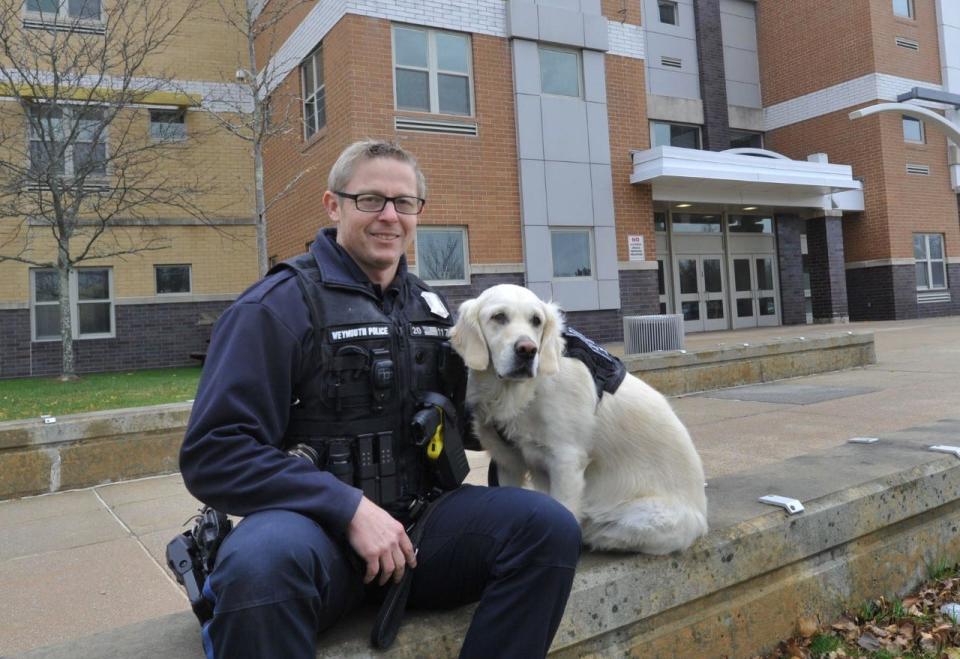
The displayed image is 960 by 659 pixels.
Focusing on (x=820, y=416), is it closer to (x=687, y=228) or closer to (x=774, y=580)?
(x=774, y=580)

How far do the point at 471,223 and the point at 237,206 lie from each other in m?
7.43

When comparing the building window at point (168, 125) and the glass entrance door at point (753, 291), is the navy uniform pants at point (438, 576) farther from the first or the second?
the glass entrance door at point (753, 291)

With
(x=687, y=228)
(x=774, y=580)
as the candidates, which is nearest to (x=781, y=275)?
(x=687, y=228)

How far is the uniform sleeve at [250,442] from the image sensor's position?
1.75 metres

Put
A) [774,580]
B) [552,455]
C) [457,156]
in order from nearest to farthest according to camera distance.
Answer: [552,455] < [774,580] < [457,156]

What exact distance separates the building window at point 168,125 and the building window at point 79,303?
371 cm

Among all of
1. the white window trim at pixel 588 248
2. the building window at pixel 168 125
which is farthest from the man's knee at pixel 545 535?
the building window at pixel 168 125

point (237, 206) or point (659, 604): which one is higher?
point (237, 206)

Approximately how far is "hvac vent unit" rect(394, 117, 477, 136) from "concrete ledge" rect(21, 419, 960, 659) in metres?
11.5

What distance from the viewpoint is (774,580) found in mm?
2895

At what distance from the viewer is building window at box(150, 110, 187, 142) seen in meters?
17.3

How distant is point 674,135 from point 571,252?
8260 mm

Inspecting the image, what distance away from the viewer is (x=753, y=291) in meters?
21.4

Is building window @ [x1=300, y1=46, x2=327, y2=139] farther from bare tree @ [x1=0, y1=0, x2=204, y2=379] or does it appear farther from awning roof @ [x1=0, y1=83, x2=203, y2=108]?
bare tree @ [x1=0, y1=0, x2=204, y2=379]
